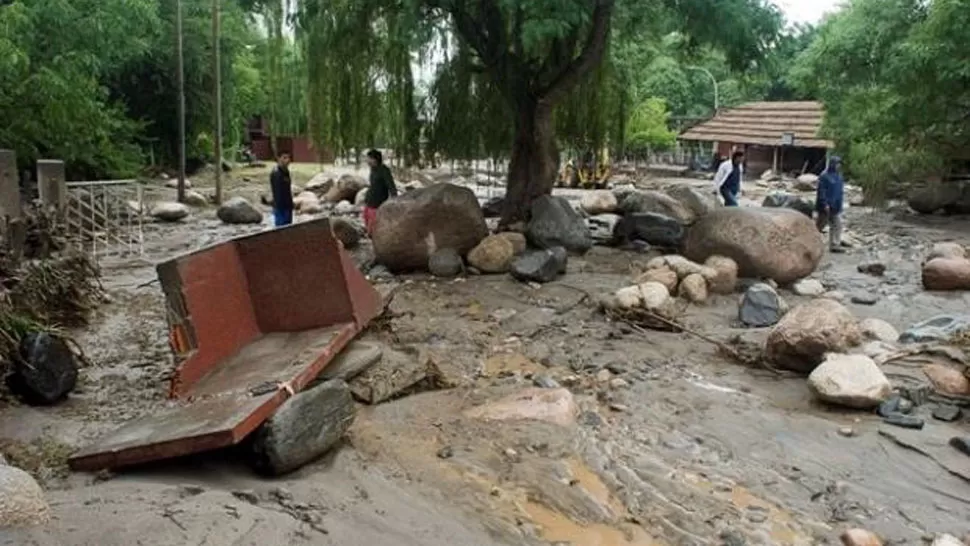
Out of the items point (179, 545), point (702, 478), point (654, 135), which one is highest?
point (654, 135)

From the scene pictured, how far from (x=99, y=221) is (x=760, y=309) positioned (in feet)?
29.8

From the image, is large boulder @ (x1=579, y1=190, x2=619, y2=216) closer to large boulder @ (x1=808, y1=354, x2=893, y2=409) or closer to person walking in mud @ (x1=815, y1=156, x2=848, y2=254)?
person walking in mud @ (x1=815, y1=156, x2=848, y2=254)

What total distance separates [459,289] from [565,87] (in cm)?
365

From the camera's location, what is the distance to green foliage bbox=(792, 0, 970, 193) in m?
15.4

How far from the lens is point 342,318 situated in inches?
245

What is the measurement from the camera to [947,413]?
231 inches

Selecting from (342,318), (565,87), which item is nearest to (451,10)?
(565,87)

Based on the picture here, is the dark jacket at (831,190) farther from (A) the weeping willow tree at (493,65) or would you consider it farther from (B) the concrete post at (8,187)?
(B) the concrete post at (8,187)

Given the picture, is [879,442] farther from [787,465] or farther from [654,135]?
[654,135]

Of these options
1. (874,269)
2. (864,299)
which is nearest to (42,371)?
(864,299)

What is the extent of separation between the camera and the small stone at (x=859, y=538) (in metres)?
4.31

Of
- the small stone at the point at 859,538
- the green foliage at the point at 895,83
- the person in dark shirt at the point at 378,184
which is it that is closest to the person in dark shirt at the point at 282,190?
the person in dark shirt at the point at 378,184

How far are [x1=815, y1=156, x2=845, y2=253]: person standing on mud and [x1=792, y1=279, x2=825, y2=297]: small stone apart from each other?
2969 millimetres

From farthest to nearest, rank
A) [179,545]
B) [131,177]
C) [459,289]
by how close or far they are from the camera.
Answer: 1. [131,177]
2. [459,289]
3. [179,545]
